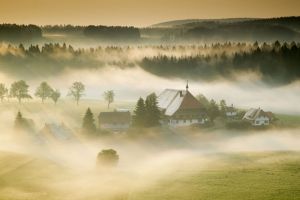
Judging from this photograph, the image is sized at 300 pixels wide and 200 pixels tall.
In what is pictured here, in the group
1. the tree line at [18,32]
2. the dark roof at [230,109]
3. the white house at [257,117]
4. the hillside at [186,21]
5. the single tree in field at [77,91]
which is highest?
the hillside at [186,21]

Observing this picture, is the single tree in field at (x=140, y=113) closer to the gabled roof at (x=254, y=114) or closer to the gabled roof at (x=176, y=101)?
the gabled roof at (x=176, y=101)

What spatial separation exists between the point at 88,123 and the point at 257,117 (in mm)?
5767

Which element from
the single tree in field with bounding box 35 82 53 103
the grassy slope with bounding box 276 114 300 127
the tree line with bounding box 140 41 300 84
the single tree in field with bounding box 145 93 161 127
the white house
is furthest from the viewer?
the white house

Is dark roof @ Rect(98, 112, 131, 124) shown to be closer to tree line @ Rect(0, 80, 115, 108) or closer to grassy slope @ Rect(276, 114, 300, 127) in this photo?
tree line @ Rect(0, 80, 115, 108)

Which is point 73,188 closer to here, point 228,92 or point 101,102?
point 101,102

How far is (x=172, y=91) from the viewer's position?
13.7 meters

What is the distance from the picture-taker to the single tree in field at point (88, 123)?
1354 centimetres

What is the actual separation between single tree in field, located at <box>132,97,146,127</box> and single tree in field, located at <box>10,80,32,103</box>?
3535mm

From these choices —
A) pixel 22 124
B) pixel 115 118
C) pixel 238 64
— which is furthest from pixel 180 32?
pixel 22 124

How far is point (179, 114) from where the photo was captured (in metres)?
14.1

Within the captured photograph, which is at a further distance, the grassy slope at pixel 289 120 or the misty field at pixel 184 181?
the grassy slope at pixel 289 120

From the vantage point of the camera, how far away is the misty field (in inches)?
477

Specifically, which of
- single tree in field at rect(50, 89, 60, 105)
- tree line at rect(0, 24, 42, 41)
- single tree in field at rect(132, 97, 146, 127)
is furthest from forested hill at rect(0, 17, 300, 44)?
single tree in field at rect(132, 97, 146, 127)

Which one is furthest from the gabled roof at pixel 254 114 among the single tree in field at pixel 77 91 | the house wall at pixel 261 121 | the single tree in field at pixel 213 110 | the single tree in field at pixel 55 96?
the single tree in field at pixel 55 96
